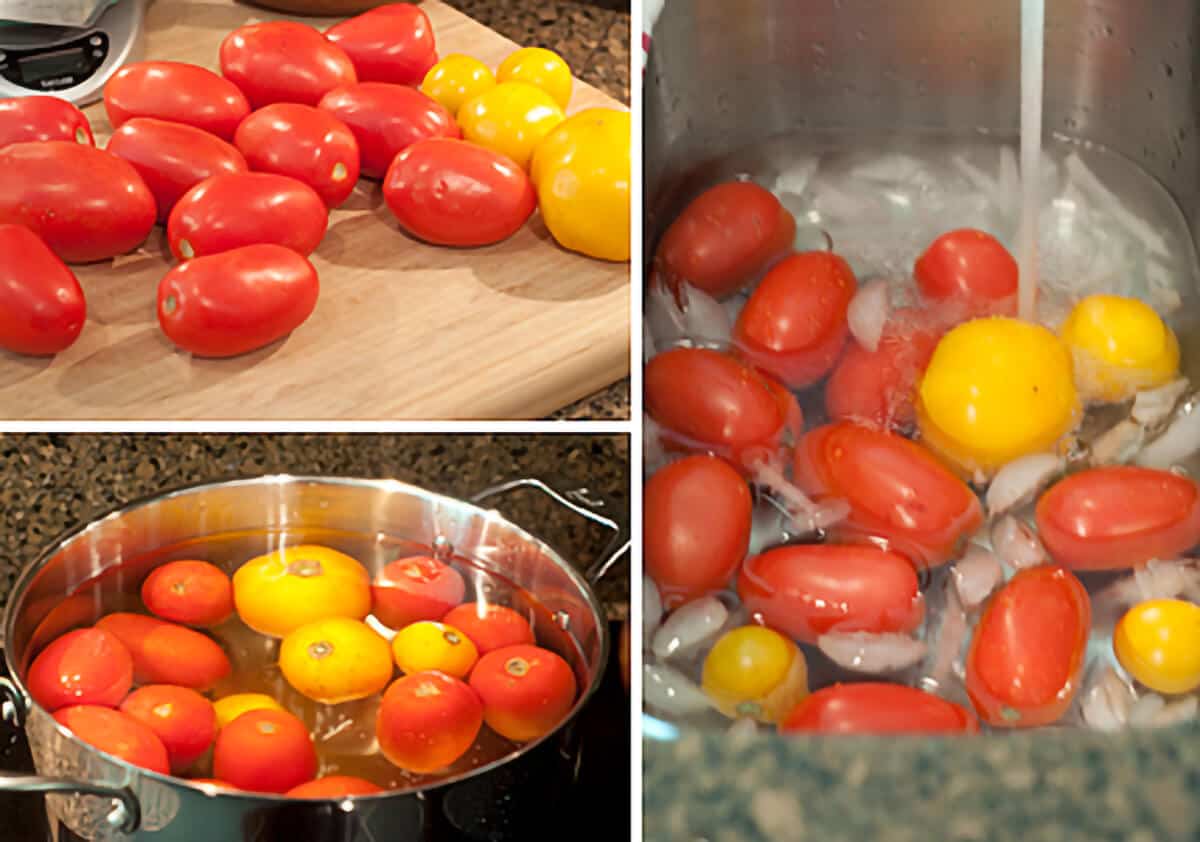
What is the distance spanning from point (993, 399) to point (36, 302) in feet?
1.51

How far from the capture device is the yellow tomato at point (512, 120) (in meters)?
0.74

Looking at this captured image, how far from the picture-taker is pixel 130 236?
2.20 ft

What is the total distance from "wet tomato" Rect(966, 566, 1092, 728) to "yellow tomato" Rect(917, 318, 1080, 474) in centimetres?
7

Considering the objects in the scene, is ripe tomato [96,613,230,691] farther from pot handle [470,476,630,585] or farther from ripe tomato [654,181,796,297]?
ripe tomato [654,181,796,297]

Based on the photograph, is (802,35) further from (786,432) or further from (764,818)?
(764,818)

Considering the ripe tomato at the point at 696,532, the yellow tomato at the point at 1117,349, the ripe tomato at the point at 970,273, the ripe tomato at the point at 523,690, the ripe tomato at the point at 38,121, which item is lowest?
the ripe tomato at the point at 523,690

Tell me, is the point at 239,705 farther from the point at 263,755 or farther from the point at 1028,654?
the point at 1028,654

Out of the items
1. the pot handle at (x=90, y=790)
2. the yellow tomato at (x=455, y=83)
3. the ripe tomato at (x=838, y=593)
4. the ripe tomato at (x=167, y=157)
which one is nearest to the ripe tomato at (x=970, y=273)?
the ripe tomato at (x=838, y=593)

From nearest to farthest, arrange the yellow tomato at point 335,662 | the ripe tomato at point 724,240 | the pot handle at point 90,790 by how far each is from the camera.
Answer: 1. the pot handle at point 90,790
2. the yellow tomato at point 335,662
3. the ripe tomato at point 724,240

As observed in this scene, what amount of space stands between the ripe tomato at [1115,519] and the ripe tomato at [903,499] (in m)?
0.04

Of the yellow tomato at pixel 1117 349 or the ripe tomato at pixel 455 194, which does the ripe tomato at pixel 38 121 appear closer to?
the ripe tomato at pixel 455 194

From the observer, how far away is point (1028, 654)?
2.08 feet

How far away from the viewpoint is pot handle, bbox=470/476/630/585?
0.75 metres

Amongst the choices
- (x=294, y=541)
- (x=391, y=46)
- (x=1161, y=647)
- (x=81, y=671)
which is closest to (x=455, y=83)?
(x=391, y=46)
